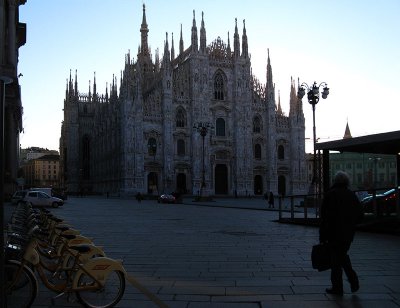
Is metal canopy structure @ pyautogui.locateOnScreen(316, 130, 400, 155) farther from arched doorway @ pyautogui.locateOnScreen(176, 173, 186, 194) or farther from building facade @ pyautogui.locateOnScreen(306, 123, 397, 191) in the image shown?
arched doorway @ pyautogui.locateOnScreen(176, 173, 186, 194)

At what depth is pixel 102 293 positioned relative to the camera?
6234mm

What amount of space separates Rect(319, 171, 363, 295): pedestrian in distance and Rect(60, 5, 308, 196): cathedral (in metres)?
50.4

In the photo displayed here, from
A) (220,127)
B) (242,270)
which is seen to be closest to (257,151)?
(220,127)

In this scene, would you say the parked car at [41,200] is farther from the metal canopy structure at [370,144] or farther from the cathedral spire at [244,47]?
the cathedral spire at [244,47]

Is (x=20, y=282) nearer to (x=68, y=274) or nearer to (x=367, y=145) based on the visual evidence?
(x=68, y=274)

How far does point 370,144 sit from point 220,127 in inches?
2079

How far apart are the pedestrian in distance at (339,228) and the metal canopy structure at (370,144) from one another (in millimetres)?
6723

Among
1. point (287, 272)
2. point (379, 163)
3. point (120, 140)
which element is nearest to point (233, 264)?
point (287, 272)

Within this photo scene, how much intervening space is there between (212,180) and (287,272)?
5655 centimetres

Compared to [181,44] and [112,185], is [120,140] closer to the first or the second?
[112,185]

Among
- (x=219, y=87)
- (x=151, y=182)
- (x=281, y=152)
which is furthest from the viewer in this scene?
(x=281, y=152)

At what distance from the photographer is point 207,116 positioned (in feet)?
210

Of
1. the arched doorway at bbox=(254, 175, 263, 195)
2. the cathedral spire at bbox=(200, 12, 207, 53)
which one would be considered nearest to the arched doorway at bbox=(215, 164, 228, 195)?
the arched doorway at bbox=(254, 175, 263, 195)

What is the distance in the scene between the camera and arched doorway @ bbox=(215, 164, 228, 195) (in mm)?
→ 65750
